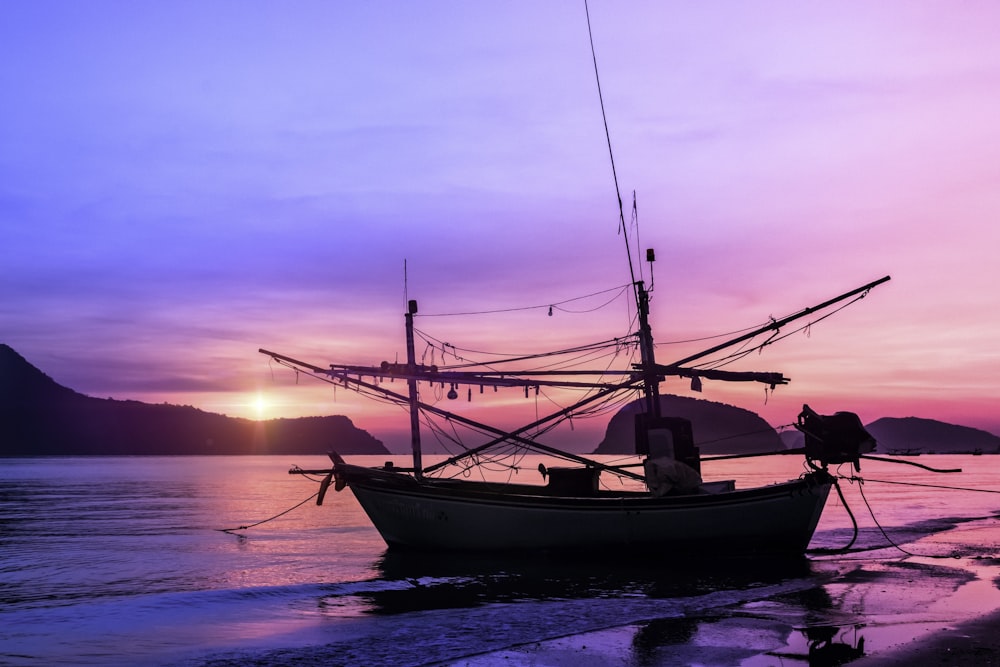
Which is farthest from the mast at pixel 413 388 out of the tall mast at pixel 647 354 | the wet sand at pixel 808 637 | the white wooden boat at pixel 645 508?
the wet sand at pixel 808 637

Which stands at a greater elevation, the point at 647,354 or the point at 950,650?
the point at 647,354

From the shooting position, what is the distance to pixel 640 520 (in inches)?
953

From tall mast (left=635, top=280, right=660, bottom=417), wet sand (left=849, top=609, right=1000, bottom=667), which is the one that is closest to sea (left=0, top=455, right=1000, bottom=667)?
wet sand (left=849, top=609, right=1000, bottom=667)

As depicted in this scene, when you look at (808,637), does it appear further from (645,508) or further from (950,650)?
(645,508)

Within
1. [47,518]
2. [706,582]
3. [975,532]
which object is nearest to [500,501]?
[706,582]

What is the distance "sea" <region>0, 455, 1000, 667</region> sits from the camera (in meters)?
13.1

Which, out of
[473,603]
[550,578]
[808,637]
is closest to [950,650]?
[808,637]

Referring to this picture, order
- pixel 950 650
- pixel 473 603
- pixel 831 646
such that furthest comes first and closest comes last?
pixel 473 603 → pixel 831 646 → pixel 950 650

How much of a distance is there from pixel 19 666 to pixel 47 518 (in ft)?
135

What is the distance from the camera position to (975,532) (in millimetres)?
33125

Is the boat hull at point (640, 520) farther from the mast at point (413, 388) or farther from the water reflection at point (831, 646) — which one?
the water reflection at point (831, 646)

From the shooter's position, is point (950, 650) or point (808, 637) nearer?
point (950, 650)

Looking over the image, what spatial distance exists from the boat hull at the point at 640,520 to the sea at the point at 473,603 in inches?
→ 20.7

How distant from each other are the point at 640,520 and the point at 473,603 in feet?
25.0
